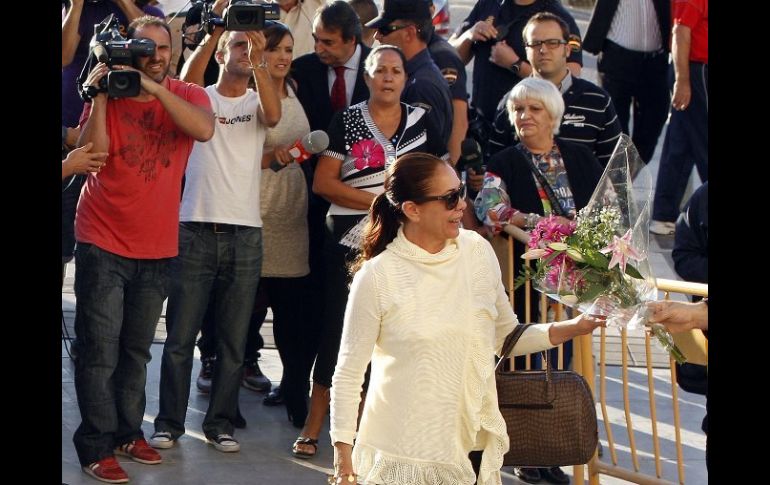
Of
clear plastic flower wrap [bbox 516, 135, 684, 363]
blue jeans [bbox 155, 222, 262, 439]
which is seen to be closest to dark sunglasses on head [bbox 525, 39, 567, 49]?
blue jeans [bbox 155, 222, 262, 439]

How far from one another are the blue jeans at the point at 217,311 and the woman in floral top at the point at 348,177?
0.38 m

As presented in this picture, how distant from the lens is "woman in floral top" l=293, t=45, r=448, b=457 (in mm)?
7086

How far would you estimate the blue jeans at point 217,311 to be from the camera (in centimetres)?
704

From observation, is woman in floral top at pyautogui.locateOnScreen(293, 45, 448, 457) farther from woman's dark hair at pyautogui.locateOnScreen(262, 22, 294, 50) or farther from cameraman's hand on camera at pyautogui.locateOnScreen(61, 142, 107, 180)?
cameraman's hand on camera at pyautogui.locateOnScreen(61, 142, 107, 180)

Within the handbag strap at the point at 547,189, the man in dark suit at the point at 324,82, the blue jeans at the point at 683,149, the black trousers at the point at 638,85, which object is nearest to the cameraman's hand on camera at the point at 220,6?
the man in dark suit at the point at 324,82

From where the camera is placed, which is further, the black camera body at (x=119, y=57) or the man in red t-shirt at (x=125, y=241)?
the man in red t-shirt at (x=125, y=241)

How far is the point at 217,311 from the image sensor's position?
23.6 ft

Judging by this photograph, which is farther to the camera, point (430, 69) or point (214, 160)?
point (430, 69)

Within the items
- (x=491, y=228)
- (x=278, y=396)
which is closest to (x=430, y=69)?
(x=491, y=228)

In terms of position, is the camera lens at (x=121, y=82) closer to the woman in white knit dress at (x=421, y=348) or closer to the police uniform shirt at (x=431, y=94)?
the police uniform shirt at (x=431, y=94)
